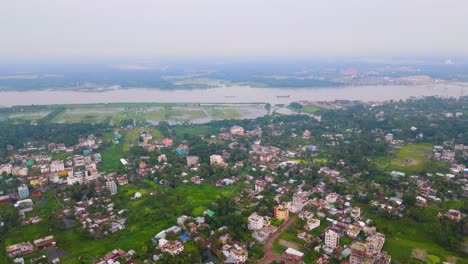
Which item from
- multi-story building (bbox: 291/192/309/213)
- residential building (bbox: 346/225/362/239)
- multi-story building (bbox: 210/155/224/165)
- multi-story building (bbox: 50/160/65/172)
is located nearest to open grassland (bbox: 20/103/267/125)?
multi-story building (bbox: 50/160/65/172)

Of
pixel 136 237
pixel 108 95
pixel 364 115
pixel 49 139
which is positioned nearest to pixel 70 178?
pixel 136 237

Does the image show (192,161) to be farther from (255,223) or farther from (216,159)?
(255,223)

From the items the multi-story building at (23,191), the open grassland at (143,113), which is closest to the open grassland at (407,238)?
the multi-story building at (23,191)

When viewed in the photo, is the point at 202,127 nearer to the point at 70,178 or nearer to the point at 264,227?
the point at 70,178

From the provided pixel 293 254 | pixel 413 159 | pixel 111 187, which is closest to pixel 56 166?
pixel 111 187

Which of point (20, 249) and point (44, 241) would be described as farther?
point (44, 241)

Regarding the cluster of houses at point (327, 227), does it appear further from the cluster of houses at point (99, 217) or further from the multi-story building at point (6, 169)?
the multi-story building at point (6, 169)
